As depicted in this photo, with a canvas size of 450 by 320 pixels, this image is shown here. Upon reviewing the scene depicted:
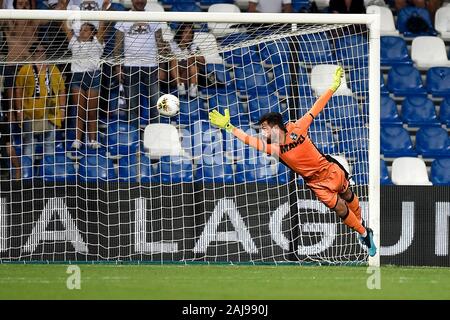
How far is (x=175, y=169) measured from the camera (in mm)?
15727

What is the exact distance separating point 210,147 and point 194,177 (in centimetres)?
47

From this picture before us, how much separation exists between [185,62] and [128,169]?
5.42 ft

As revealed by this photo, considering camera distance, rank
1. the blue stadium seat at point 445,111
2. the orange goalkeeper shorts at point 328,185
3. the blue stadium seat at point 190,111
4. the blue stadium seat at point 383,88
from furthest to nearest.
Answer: the blue stadium seat at point 445,111, the blue stadium seat at point 383,88, the blue stadium seat at point 190,111, the orange goalkeeper shorts at point 328,185

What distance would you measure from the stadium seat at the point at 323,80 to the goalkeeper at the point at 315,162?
90.1 inches

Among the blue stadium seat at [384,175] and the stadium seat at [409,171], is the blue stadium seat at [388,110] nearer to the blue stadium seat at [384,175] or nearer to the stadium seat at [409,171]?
the stadium seat at [409,171]

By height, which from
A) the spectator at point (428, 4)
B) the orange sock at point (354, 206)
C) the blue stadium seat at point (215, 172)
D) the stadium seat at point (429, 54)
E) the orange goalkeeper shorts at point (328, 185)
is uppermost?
the spectator at point (428, 4)

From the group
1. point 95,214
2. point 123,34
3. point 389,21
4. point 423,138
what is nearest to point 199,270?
point 95,214

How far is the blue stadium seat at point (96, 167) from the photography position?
15.5 meters

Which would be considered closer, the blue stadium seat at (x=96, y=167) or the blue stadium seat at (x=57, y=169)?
the blue stadium seat at (x=57, y=169)

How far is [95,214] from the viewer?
49.5 ft

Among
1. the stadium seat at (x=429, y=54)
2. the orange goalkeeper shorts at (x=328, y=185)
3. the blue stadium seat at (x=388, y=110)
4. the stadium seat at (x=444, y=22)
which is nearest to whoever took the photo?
the orange goalkeeper shorts at (x=328, y=185)

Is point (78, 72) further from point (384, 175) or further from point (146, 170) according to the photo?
point (384, 175)

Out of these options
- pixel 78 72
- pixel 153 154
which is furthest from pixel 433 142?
pixel 78 72

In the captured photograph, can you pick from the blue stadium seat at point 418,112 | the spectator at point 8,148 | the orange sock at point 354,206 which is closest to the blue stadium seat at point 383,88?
the blue stadium seat at point 418,112
